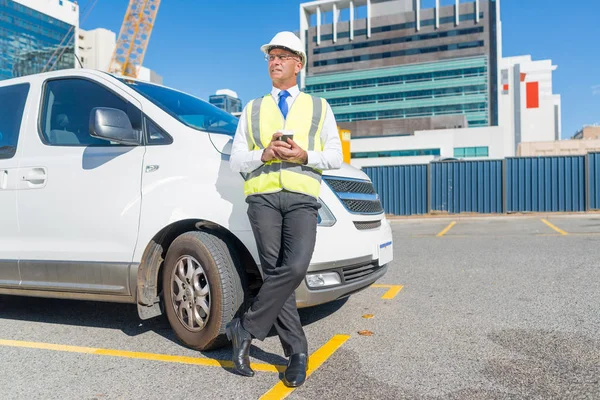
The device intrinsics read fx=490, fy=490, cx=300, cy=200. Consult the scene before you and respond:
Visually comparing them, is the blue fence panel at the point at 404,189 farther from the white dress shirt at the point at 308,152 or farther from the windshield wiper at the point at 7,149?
the white dress shirt at the point at 308,152

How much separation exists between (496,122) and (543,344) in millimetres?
93246

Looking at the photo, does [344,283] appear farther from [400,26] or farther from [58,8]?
[58,8]

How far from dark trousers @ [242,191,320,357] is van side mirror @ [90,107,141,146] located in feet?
3.66

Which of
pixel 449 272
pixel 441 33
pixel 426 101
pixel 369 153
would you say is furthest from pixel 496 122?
pixel 449 272

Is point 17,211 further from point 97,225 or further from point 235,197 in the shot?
point 235,197

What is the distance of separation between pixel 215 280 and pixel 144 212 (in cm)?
72

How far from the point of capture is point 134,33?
2092 inches

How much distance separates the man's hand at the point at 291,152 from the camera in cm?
244

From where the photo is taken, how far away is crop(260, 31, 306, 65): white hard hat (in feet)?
8.69

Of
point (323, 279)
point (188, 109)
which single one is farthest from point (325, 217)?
point (188, 109)

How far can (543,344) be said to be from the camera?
3090mm

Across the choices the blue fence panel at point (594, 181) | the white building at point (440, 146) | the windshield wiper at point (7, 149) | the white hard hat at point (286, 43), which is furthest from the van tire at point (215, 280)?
the white building at point (440, 146)

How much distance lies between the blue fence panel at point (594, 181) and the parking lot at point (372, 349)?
17.2 metres

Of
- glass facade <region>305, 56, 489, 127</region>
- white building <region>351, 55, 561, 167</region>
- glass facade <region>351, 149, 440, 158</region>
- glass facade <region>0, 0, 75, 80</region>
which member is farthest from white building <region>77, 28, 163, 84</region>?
white building <region>351, 55, 561, 167</region>
